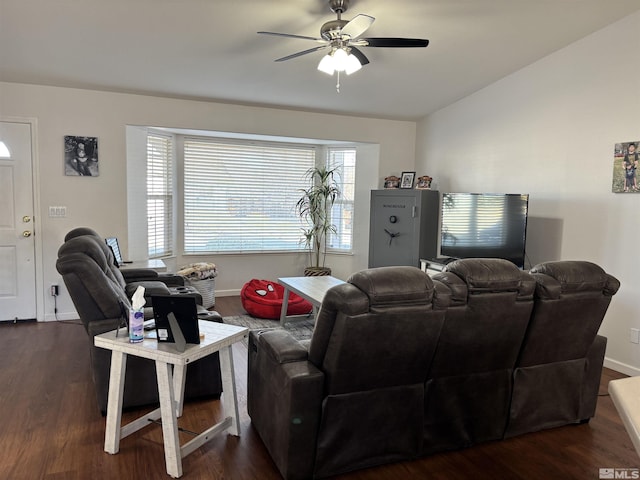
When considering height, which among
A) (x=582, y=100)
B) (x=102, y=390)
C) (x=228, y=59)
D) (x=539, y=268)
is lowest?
(x=102, y=390)

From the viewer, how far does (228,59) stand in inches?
162

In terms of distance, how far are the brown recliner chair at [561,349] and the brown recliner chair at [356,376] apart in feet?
2.03

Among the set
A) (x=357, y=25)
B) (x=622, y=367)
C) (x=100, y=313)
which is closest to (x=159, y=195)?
(x=100, y=313)

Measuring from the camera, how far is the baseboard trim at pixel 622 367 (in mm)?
3446

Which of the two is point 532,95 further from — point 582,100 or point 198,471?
point 198,471

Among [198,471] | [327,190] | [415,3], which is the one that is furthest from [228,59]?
[198,471]

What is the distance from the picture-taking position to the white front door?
4379mm

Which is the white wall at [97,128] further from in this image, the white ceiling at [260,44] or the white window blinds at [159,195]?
the white window blinds at [159,195]

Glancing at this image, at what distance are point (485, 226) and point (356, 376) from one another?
3.01m

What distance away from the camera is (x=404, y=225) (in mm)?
5500

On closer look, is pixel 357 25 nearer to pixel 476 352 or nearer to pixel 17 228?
pixel 476 352

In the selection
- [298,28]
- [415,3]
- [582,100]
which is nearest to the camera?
[415,3]

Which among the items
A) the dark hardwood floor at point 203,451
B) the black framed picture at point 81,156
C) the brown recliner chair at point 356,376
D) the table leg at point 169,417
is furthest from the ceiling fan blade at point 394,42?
the black framed picture at point 81,156

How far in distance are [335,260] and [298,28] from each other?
11.9 ft
